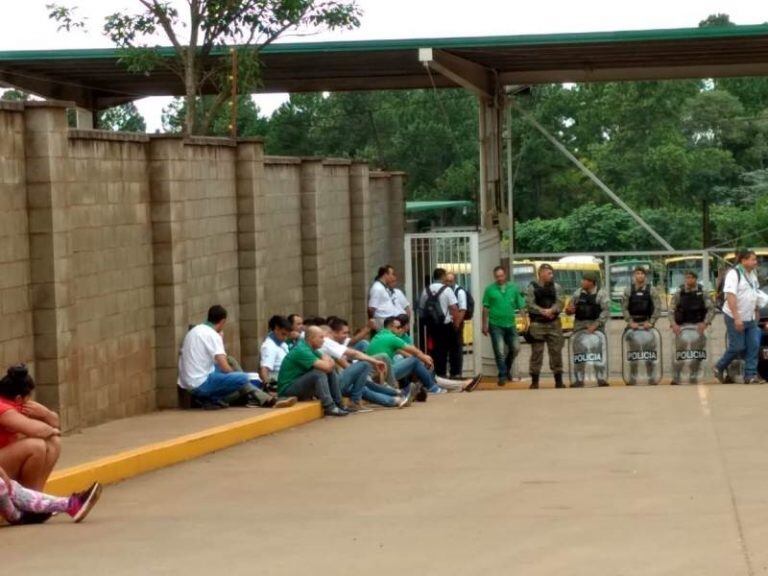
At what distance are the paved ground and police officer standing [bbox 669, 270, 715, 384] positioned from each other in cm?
574

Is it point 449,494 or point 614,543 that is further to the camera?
point 449,494

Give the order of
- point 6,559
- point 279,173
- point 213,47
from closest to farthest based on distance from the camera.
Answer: point 6,559 < point 279,173 < point 213,47

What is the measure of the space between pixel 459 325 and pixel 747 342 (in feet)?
14.8

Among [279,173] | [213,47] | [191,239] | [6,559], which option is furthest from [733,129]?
[6,559]

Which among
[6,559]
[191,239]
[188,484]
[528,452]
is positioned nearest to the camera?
[6,559]

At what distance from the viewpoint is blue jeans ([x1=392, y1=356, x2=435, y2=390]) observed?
2180 centimetres

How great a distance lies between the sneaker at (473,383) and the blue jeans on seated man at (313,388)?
19.1 ft

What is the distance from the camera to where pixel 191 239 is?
19969 millimetres

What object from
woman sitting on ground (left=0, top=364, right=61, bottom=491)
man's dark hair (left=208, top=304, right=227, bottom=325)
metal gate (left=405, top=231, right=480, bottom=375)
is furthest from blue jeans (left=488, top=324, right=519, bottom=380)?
woman sitting on ground (left=0, top=364, right=61, bottom=491)

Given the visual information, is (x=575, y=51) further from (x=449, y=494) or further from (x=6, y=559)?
(x=6, y=559)

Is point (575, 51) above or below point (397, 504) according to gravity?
above

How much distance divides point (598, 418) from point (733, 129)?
60575 mm

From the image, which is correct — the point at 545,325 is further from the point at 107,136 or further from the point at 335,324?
the point at 107,136

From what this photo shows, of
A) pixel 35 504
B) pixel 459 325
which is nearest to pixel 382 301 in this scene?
pixel 459 325
